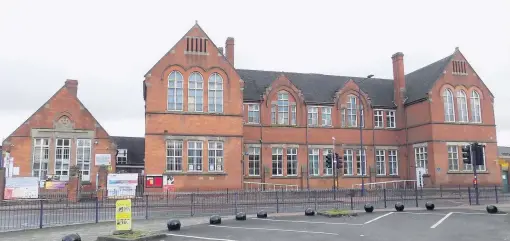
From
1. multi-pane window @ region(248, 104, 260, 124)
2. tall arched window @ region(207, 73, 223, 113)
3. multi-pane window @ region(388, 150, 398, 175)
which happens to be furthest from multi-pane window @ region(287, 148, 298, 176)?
multi-pane window @ region(388, 150, 398, 175)

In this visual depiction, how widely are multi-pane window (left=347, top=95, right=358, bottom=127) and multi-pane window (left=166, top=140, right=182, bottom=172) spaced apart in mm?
17750

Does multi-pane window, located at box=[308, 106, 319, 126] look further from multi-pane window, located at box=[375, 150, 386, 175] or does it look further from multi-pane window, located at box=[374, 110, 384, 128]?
multi-pane window, located at box=[375, 150, 386, 175]

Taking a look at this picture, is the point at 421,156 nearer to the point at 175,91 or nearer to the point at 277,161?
the point at 277,161

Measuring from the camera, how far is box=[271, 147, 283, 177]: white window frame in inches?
1542

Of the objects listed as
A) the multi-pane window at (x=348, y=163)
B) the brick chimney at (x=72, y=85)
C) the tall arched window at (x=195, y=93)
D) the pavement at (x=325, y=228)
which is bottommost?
the pavement at (x=325, y=228)

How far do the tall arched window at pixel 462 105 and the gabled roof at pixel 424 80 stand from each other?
9.31 feet

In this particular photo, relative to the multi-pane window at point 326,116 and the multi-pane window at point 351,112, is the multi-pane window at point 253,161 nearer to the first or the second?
the multi-pane window at point 326,116

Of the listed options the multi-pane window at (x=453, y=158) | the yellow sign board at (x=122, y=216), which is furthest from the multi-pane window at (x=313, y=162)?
the yellow sign board at (x=122, y=216)

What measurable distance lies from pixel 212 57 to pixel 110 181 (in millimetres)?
12871

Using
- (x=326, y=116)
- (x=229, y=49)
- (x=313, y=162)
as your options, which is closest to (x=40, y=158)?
(x=229, y=49)

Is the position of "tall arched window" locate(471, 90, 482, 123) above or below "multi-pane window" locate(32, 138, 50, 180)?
above

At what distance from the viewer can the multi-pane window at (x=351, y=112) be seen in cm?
4244

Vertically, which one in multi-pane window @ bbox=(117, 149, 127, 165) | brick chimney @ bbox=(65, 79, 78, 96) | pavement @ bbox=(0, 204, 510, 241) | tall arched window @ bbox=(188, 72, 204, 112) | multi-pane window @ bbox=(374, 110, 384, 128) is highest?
brick chimney @ bbox=(65, 79, 78, 96)

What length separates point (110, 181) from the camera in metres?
30.5
